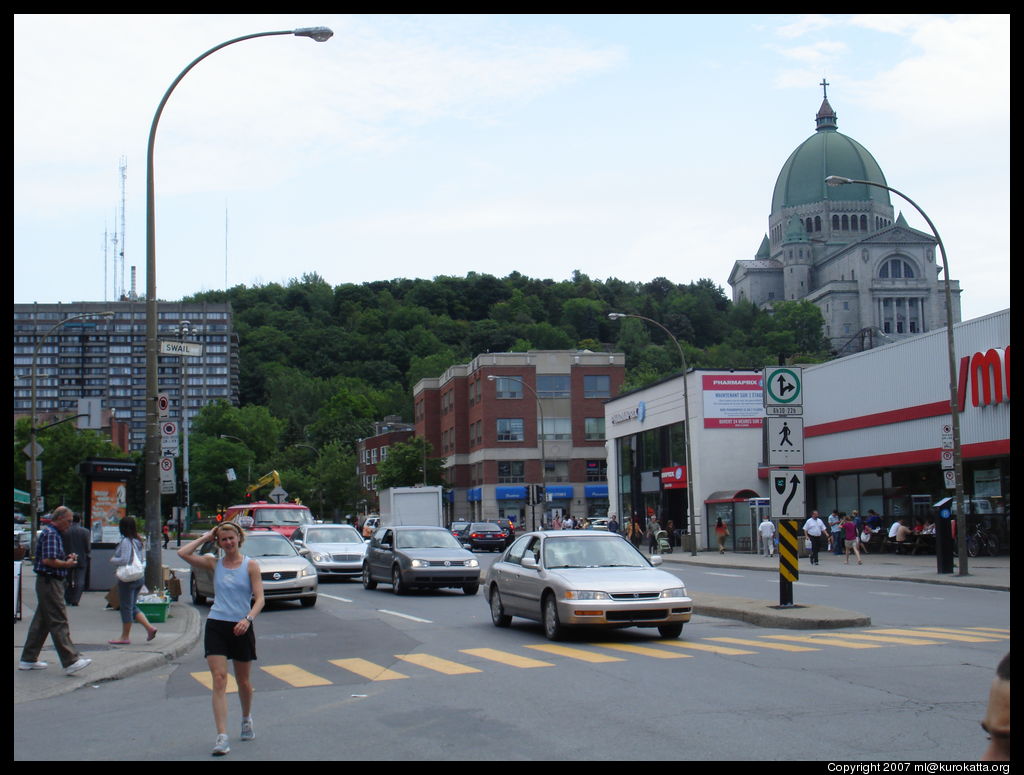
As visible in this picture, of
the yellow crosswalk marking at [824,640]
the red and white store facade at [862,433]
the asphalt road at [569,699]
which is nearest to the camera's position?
the asphalt road at [569,699]

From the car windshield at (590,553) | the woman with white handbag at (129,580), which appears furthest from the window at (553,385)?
the woman with white handbag at (129,580)

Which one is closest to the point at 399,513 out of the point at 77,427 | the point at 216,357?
the point at 77,427

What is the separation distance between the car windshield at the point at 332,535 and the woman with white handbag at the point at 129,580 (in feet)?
43.4

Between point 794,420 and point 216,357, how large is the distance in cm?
17570

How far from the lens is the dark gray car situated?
2438cm

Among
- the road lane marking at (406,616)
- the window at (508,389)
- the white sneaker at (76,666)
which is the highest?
the window at (508,389)

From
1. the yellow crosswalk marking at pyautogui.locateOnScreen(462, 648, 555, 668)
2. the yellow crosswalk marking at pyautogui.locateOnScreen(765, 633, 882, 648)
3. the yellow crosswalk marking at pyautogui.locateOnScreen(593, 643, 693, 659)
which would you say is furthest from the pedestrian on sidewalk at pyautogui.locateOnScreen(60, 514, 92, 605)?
the yellow crosswalk marking at pyautogui.locateOnScreen(765, 633, 882, 648)

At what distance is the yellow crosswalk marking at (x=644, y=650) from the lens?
1348 cm

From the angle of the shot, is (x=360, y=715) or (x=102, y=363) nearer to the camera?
(x=360, y=715)

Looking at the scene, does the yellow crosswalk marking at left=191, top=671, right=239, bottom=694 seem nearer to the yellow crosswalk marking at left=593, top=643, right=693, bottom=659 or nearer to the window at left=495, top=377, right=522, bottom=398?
the yellow crosswalk marking at left=593, top=643, right=693, bottom=659

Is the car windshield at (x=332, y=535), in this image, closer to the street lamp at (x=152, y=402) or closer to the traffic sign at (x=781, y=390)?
the street lamp at (x=152, y=402)

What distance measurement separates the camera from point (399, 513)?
172 ft

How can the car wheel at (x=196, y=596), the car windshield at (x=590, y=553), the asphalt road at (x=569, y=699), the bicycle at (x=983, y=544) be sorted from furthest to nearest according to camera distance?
the bicycle at (x=983, y=544)
the car wheel at (x=196, y=596)
the car windshield at (x=590, y=553)
the asphalt road at (x=569, y=699)
